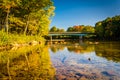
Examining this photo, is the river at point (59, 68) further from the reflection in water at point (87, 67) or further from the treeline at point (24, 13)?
the treeline at point (24, 13)

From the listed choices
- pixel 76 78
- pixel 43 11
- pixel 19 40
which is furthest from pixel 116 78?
pixel 43 11

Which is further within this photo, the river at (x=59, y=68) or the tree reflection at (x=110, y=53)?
the tree reflection at (x=110, y=53)

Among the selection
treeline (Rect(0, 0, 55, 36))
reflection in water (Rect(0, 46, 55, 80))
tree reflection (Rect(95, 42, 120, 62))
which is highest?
treeline (Rect(0, 0, 55, 36))

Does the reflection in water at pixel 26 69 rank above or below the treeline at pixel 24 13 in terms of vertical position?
below

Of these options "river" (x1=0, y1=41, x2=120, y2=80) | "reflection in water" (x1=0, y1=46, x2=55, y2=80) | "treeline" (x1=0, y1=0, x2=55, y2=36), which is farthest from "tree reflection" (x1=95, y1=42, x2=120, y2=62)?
"treeline" (x1=0, y1=0, x2=55, y2=36)

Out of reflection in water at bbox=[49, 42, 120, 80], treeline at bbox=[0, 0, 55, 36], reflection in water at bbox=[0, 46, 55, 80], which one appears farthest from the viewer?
treeline at bbox=[0, 0, 55, 36]

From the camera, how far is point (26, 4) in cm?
4428

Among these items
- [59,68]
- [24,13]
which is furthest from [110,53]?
[24,13]

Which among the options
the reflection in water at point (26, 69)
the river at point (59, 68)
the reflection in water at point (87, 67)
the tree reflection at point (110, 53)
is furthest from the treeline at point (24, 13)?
the reflection in water at point (26, 69)

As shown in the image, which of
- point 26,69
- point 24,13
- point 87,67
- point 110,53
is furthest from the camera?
point 24,13

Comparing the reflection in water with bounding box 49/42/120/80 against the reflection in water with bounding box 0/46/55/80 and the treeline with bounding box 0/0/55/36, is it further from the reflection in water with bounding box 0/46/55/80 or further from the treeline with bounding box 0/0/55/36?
the treeline with bounding box 0/0/55/36

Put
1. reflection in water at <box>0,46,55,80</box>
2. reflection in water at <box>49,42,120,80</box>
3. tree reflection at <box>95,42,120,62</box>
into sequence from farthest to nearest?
tree reflection at <box>95,42,120,62</box> → reflection in water at <box>0,46,55,80</box> → reflection in water at <box>49,42,120,80</box>

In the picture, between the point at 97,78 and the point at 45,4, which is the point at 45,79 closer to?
the point at 97,78

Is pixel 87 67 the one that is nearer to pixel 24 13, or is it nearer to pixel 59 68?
pixel 59 68
